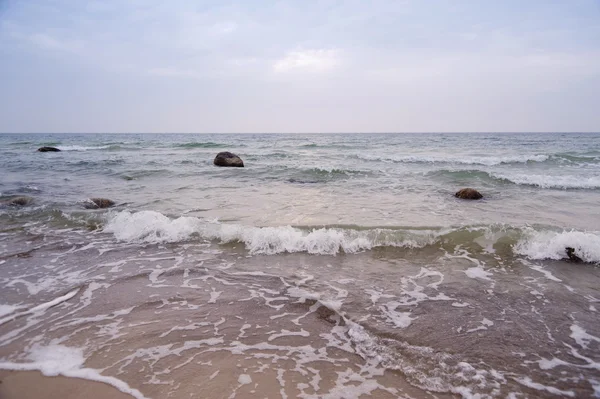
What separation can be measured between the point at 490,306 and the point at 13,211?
10.1 meters

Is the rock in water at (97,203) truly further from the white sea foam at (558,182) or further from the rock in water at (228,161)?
the white sea foam at (558,182)

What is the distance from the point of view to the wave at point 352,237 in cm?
553

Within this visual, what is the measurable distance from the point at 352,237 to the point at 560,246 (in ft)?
11.2

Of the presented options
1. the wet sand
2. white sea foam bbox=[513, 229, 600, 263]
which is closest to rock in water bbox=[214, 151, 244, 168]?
white sea foam bbox=[513, 229, 600, 263]

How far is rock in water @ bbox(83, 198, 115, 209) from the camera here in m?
8.61

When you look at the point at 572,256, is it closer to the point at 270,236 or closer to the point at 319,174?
the point at 270,236

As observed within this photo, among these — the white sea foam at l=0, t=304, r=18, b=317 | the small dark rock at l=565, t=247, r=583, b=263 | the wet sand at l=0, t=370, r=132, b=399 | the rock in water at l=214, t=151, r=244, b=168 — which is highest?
the rock in water at l=214, t=151, r=244, b=168

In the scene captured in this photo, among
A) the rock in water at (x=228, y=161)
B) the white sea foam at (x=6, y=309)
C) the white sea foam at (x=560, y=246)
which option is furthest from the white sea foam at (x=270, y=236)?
the rock in water at (x=228, y=161)

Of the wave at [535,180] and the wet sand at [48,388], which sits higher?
the wave at [535,180]

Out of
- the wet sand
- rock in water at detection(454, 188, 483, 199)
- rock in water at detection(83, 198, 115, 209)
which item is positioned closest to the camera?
the wet sand

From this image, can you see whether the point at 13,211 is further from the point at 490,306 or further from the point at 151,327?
the point at 490,306

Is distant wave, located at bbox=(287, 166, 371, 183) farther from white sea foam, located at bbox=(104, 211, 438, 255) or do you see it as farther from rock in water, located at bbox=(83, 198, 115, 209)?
white sea foam, located at bbox=(104, 211, 438, 255)

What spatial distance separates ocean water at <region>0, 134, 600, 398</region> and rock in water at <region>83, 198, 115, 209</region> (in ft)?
0.84

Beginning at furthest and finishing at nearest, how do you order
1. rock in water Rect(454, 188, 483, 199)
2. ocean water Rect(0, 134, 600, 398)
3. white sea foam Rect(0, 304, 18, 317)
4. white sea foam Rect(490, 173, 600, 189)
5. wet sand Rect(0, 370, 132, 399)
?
white sea foam Rect(490, 173, 600, 189), rock in water Rect(454, 188, 483, 199), white sea foam Rect(0, 304, 18, 317), ocean water Rect(0, 134, 600, 398), wet sand Rect(0, 370, 132, 399)
